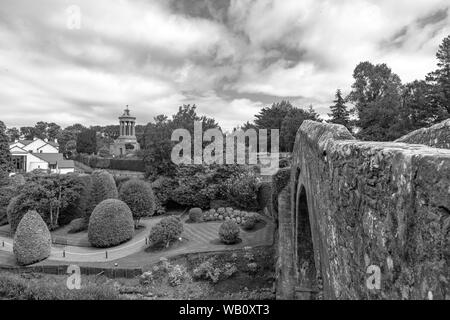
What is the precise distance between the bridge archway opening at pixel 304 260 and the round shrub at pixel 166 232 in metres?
7.97

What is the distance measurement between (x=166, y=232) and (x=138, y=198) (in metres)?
5.48

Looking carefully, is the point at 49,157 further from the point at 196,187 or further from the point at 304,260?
the point at 304,260

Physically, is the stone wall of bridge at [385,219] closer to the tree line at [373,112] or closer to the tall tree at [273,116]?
the tree line at [373,112]

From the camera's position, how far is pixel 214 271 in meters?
13.3

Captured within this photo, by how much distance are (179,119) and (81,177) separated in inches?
428

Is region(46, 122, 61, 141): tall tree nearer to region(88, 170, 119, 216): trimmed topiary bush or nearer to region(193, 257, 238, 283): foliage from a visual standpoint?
region(88, 170, 119, 216): trimmed topiary bush

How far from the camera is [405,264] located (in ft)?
6.83

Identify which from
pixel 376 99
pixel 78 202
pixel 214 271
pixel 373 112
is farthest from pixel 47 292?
pixel 376 99

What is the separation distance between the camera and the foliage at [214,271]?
13062mm

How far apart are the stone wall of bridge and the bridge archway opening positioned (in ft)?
19.4

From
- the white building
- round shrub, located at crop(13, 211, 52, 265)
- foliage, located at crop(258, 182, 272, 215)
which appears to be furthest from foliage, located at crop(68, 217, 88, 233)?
the white building

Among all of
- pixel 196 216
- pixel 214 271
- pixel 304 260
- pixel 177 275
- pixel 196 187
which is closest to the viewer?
pixel 304 260

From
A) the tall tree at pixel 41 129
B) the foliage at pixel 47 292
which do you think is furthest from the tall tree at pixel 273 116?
the tall tree at pixel 41 129

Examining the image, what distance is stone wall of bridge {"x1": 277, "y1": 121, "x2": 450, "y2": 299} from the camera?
5.85 ft
